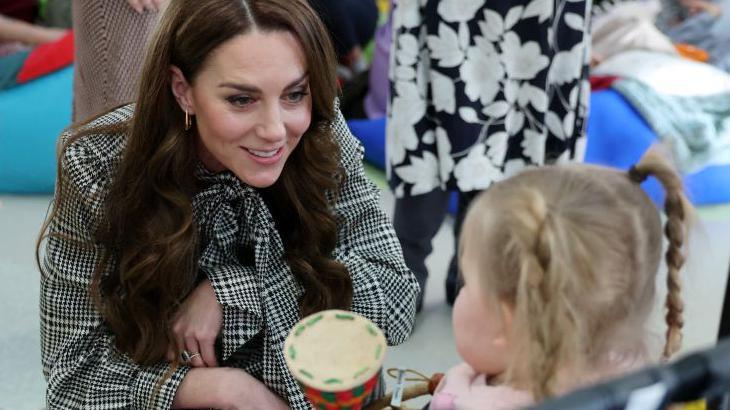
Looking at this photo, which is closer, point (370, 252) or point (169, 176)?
point (169, 176)

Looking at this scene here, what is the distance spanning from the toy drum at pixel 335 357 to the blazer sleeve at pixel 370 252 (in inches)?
17.1

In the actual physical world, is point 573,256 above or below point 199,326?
above

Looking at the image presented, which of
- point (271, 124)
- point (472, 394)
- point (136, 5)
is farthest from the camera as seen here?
point (136, 5)

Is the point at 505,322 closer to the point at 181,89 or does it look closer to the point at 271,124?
the point at 271,124

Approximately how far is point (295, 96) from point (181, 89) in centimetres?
16

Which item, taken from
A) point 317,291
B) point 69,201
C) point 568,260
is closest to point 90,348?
point 69,201

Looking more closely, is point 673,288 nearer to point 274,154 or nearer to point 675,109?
point 274,154

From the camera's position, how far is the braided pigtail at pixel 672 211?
0.89 meters

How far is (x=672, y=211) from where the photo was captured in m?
0.90

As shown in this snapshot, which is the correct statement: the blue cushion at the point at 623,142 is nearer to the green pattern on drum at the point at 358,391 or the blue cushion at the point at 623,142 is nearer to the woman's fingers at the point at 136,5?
the woman's fingers at the point at 136,5

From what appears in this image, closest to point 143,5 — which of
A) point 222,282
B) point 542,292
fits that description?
point 222,282

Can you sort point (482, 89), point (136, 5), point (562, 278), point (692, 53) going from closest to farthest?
point (562, 278), point (136, 5), point (482, 89), point (692, 53)

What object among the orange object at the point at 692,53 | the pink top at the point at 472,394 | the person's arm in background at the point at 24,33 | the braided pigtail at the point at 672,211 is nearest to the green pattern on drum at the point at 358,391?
the pink top at the point at 472,394

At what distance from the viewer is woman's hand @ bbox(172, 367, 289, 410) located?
3.90ft
